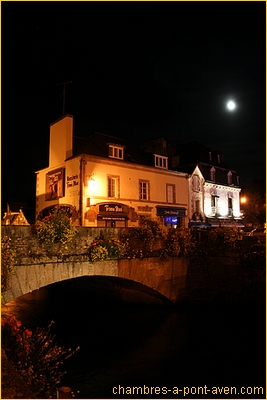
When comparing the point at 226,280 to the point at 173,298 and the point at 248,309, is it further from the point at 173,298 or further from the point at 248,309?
the point at 173,298

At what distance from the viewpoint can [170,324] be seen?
1376 centimetres

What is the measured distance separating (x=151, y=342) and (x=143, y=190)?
14206mm

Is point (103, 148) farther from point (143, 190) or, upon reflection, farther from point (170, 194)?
point (170, 194)

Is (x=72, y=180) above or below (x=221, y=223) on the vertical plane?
above

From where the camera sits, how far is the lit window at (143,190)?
24734 millimetres

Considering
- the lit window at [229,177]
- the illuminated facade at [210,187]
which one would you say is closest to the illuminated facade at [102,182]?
the illuminated facade at [210,187]

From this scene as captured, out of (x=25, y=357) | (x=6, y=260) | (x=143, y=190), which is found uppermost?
(x=143, y=190)

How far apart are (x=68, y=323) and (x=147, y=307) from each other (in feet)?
12.4

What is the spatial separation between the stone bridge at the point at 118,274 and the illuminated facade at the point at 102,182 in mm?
6054

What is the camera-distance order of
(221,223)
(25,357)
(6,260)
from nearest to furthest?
(25,357) < (6,260) < (221,223)

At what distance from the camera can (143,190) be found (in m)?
25.0

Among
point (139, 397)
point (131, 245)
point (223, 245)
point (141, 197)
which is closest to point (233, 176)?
point (141, 197)

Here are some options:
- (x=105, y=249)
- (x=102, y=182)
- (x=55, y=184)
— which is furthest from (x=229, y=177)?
(x=105, y=249)

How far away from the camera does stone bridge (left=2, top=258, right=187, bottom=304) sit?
941 centimetres
